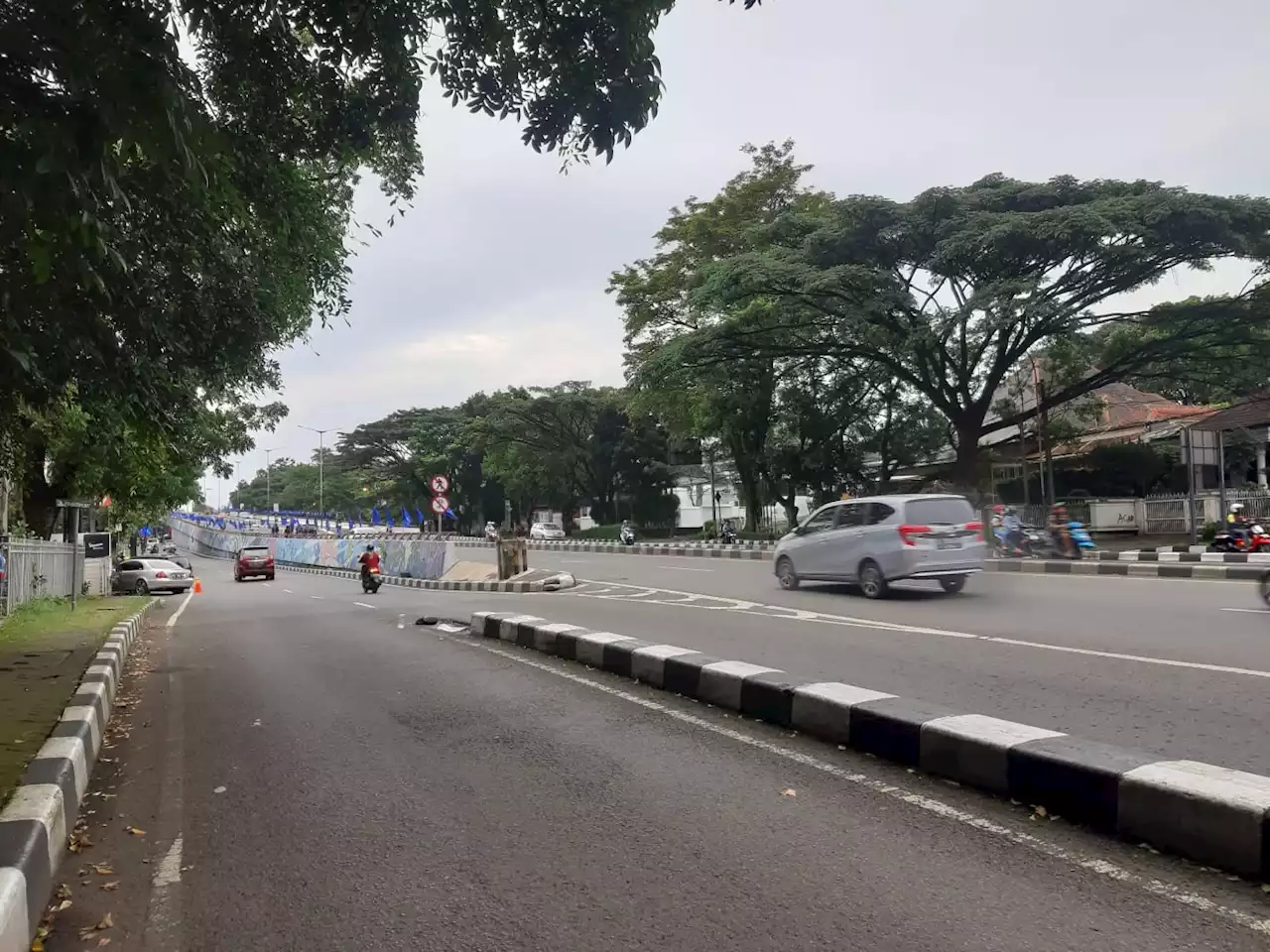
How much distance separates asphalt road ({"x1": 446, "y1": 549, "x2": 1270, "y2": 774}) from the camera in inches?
232

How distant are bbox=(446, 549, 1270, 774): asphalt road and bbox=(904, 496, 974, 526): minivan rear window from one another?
1150 millimetres

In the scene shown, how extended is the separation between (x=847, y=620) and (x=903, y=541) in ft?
8.33

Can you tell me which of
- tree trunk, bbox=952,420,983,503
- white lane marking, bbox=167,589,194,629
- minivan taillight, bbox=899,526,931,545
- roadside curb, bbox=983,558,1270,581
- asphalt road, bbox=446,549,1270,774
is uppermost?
tree trunk, bbox=952,420,983,503

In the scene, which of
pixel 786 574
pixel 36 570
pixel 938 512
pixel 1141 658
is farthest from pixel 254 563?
pixel 1141 658

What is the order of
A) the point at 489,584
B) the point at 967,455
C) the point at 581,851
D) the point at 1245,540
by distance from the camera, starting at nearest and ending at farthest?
1. the point at 581,851
2. the point at 1245,540
3. the point at 489,584
4. the point at 967,455

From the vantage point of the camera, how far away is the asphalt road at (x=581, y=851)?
3232mm

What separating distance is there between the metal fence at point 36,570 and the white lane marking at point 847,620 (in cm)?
976

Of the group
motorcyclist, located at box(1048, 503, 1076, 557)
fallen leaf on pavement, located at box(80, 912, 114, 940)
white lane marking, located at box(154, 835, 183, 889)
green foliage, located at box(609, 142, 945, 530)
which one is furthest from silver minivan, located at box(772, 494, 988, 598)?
green foliage, located at box(609, 142, 945, 530)

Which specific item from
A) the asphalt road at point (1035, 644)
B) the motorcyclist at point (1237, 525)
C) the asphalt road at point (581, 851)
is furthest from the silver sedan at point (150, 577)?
the motorcyclist at point (1237, 525)

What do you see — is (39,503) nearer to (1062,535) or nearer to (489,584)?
(489,584)

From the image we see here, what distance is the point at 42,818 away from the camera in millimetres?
4055

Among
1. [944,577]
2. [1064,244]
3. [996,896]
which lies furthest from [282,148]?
[1064,244]

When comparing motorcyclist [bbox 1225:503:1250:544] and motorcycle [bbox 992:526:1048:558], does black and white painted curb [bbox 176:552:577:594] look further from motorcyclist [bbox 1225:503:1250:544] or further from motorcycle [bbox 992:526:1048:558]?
motorcyclist [bbox 1225:503:1250:544]

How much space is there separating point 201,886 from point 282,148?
7.22 meters
